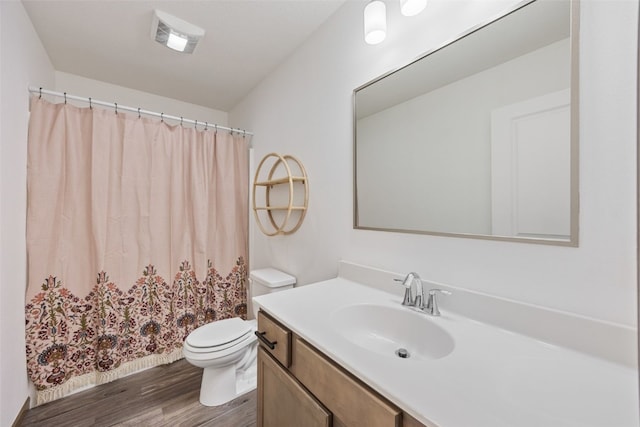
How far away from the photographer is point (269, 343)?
3.31 feet

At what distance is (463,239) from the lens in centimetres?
97

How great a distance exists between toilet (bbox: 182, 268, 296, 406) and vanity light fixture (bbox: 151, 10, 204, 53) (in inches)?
66.0

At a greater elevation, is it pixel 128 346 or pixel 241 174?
pixel 241 174

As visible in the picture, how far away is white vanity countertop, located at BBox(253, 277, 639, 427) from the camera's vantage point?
1.58 ft

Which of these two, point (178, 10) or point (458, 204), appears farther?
point (178, 10)

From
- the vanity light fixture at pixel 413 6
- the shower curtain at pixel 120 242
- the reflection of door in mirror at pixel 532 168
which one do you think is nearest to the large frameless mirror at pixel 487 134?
the reflection of door in mirror at pixel 532 168

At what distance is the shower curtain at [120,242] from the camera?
1618 millimetres

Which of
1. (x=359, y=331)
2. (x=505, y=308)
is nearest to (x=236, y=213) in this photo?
(x=359, y=331)

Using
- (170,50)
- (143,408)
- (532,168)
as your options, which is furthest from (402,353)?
(170,50)

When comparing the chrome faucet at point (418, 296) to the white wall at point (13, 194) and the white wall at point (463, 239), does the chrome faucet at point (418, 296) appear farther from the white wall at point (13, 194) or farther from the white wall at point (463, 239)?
the white wall at point (13, 194)

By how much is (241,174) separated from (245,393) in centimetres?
173

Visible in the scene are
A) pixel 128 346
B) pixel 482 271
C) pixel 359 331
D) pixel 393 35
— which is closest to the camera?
pixel 482 271

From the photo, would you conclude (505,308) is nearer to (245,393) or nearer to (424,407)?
(424,407)

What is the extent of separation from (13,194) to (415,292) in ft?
6.99
